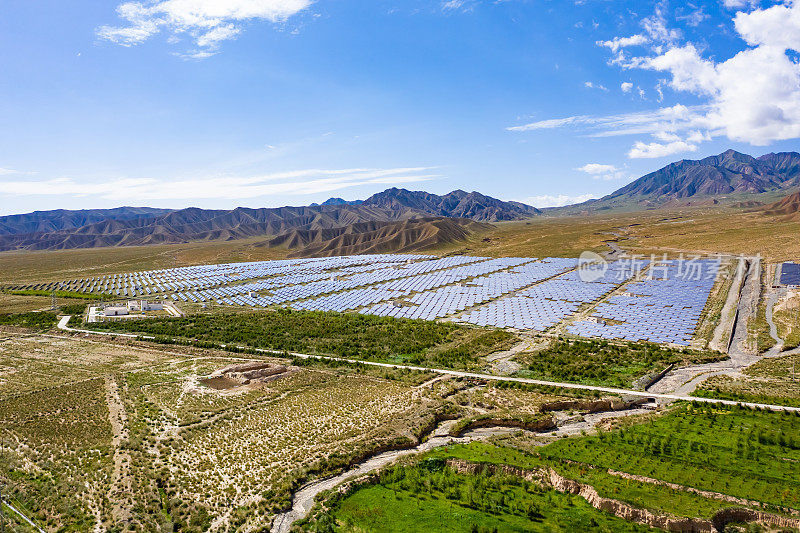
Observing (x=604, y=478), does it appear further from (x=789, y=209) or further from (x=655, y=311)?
(x=789, y=209)

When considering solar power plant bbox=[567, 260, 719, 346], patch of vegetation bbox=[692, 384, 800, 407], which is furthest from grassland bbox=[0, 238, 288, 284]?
patch of vegetation bbox=[692, 384, 800, 407]

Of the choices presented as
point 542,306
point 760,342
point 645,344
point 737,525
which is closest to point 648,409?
point 737,525

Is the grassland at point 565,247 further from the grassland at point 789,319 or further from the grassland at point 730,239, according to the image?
the grassland at point 789,319

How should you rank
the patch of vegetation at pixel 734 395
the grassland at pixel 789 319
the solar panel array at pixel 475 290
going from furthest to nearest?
the solar panel array at pixel 475 290
the grassland at pixel 789 319
the patch of vegetation at pixel 734 395

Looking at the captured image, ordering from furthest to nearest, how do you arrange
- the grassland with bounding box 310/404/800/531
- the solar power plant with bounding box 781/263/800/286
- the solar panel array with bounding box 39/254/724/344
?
the solar power plant with bounding box 781/263/800/286 < the solar panel array with bounding box 39/254/724/344 < the grassland with bounding box 310/404/800/531

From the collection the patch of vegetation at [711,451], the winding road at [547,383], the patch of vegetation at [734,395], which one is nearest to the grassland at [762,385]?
the patch of vegetation at [734,395]

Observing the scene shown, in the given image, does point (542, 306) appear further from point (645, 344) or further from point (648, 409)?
point (648, 409)

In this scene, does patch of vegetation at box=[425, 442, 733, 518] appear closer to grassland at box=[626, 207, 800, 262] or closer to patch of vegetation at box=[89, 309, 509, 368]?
patch of vegetation at box=[89, 309, 509, 368]
